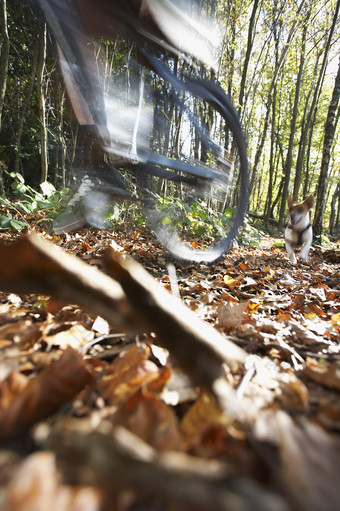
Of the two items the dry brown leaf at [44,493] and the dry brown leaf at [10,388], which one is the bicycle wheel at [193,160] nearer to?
the dry brown leaf at [10,388]

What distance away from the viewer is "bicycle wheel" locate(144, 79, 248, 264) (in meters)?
2.63

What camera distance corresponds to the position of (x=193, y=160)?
9.16ft

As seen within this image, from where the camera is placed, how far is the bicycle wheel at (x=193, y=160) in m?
2.63

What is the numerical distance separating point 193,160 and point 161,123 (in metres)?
0.50

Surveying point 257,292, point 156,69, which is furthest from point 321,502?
point 156,69

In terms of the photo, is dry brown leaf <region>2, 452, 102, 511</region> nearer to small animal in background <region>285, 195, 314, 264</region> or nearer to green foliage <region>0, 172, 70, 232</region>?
green foliage <region>0, 172, 70, 232</region>

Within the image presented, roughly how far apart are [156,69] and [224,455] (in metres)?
2.90

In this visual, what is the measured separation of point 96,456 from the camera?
1.04 ft

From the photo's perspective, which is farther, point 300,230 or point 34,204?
point 300,230

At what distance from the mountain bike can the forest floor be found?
1.84 metres

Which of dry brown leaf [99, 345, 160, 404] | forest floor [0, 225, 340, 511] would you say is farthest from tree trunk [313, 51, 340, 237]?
dry brown leaf [99, 345, 160, 404]

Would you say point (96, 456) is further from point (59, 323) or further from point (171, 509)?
point (59, 323)

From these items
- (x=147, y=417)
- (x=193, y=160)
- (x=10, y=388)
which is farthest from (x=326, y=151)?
(x=10, y=388)

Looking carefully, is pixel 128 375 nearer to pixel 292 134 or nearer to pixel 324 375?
pixel 324 375
